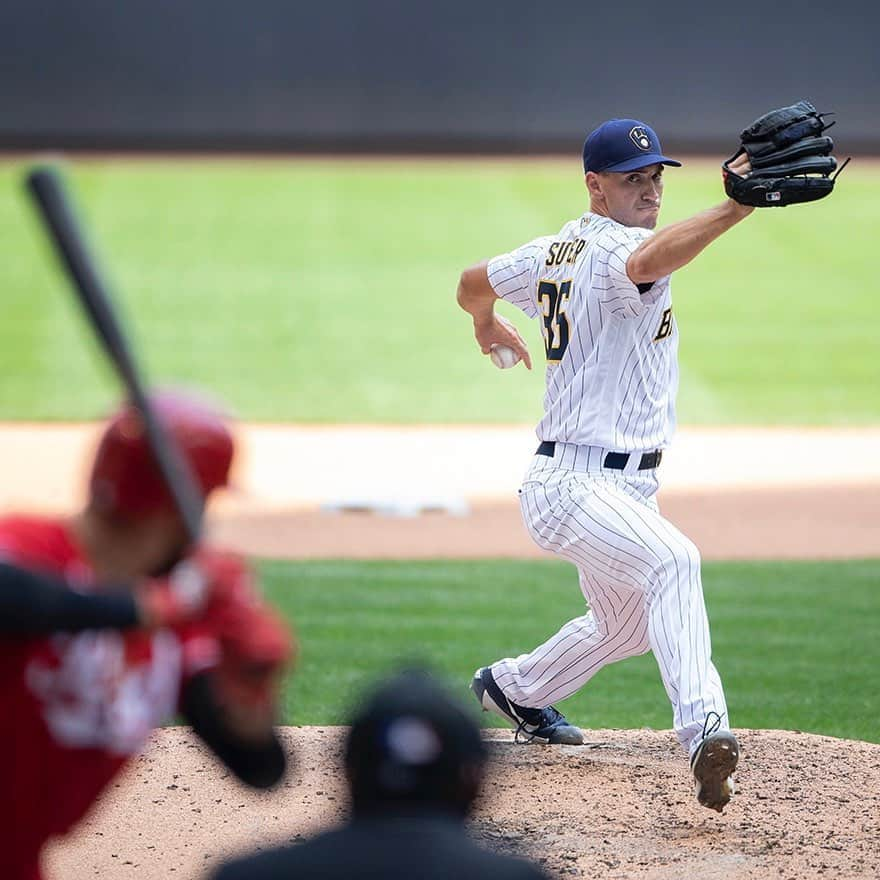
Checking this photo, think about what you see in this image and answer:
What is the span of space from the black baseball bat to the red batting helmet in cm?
6

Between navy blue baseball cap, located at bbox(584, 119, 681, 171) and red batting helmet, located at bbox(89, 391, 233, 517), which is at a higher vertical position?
navy blue baseball cap, located at bbox(584, 119, 681, 171)

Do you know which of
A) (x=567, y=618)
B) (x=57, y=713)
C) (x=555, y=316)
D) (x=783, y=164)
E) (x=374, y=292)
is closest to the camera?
(x=57, y=713)

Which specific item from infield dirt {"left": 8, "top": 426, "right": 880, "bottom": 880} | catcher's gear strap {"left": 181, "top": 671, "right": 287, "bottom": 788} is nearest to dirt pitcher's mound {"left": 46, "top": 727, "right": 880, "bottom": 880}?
infield dirt {"left": 8, "top": 426, "right": 880, "bottom": 880}

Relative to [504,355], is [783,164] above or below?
above

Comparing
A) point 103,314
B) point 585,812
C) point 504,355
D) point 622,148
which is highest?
point 622,148

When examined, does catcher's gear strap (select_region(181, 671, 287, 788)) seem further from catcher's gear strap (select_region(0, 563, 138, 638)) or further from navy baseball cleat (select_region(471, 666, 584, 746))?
navy baseball cleat (select_region(471, 666, 584, 746))

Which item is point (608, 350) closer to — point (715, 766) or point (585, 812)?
point (715, 766)

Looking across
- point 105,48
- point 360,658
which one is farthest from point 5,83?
point 360,658

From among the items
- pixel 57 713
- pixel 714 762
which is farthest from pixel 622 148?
pixel 57 713

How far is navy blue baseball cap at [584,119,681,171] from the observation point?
16.5 feet

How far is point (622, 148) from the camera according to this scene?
503 centimetres

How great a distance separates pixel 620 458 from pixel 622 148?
101 centimetres

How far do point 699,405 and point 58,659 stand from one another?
1324cm

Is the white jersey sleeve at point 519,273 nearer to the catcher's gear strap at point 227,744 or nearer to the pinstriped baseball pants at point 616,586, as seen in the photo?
the pinstriped baseball pants at point 616,586
